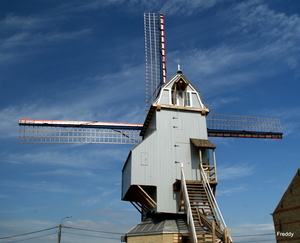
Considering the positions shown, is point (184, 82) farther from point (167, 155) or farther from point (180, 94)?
point (167, 155)

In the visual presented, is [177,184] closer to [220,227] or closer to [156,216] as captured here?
[156,216]

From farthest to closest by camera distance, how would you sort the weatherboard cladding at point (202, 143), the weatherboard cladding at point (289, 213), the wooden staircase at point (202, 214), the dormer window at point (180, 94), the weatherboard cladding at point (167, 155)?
the dormer window at point (180, 94) → the weatherboard cladding at point (289, 213) → the weatherboard cladding at point (202, 143) → the weatherboard cladding at point (167, 155) → the wooden staircase at point (202, 214)

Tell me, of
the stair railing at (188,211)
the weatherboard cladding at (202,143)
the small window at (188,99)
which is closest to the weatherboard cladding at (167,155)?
the weatherboard cladding at (202,143)

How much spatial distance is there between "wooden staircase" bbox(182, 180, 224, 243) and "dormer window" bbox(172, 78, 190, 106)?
7.79 meters

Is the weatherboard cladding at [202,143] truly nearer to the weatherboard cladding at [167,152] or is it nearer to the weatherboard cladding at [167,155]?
the weatherboard cladding at [167,152]

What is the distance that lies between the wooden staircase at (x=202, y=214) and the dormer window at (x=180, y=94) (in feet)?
25.6

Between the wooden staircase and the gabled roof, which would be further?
the gabled roof

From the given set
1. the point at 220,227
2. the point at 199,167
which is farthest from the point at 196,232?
the point at 199,167

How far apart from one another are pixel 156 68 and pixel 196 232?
2348cm

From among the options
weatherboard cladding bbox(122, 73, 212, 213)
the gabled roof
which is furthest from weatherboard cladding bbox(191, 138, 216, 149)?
the gabled roof

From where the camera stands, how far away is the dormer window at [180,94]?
3008 cm

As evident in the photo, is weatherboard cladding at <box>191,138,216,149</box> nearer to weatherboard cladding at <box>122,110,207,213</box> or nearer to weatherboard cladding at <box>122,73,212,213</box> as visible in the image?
weatherboard cladding at <box>122,73,212,213</box>

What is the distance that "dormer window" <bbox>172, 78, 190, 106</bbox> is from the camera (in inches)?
1184

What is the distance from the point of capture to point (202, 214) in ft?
79.0
